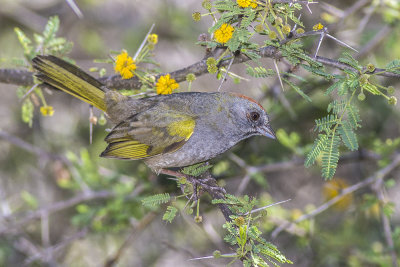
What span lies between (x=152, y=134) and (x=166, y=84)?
0.64 meters

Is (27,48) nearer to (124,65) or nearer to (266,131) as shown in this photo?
(124,65)

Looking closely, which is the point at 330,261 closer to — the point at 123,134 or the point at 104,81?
the point at 123,134

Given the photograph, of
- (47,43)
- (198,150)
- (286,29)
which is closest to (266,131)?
(198,150)

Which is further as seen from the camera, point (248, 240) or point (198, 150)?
point (198, 150)

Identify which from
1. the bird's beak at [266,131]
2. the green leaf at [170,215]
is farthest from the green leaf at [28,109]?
the bird's beak at [266,131]

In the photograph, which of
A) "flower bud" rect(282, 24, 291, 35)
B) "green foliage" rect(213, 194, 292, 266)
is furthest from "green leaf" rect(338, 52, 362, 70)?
"green foliage" rect(213, 194, 292, 266)

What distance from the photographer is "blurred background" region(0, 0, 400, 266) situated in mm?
5316

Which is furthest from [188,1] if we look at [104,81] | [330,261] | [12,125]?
[330,261]

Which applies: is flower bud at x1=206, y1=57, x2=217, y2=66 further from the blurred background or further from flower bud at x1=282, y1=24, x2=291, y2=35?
the blurred background

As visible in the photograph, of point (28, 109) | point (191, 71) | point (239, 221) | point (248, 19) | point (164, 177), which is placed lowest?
point (164, 177)

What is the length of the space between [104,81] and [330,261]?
3567 mm

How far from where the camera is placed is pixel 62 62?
4.20m

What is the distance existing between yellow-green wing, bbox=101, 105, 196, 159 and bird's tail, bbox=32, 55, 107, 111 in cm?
40

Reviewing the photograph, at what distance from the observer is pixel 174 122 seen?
426 cm
